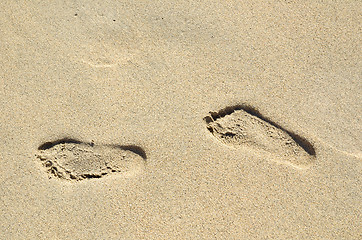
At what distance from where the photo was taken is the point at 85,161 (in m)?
1.69

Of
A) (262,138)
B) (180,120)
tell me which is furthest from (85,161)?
(262,138)

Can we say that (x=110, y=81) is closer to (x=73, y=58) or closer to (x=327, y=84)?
(x=73, y=58)

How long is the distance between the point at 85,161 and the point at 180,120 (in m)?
0.66

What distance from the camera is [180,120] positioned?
67.4 inches

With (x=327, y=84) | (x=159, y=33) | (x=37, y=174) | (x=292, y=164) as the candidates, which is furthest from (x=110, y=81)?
(x=327, y=84)

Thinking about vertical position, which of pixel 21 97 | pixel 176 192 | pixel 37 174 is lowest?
pixel 37 174

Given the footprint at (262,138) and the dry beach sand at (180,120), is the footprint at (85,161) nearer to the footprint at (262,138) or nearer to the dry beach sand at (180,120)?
the dry beach sand at (180,120)

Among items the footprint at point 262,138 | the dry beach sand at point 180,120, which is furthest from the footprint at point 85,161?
the footprint at point 262,138

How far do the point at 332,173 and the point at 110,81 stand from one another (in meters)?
1.54

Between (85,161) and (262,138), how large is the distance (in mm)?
1145

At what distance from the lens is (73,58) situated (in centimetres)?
172

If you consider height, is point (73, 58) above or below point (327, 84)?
below

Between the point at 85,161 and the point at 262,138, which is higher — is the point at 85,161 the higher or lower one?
the lower one

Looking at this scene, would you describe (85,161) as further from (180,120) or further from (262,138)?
(262,138)
